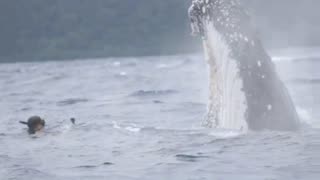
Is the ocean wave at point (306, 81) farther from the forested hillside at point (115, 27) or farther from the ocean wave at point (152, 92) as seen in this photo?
the forested hillside at point (115, 27)

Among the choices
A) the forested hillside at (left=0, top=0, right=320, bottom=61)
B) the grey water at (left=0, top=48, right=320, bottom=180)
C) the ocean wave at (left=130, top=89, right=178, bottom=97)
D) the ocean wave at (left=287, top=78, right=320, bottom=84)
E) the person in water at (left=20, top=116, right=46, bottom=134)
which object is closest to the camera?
the grey water at (left=0, top=48, right=320, bottom=180)

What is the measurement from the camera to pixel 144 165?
9898 mm

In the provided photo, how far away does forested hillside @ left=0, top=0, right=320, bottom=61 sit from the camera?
95.7 m

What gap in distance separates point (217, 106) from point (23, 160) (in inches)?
121

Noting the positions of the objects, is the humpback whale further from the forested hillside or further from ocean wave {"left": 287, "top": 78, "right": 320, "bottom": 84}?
the forested hillside

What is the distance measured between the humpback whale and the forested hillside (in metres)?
78.9

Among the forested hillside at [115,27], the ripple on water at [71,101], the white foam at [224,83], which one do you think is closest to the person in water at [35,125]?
the white foam at [224,83]

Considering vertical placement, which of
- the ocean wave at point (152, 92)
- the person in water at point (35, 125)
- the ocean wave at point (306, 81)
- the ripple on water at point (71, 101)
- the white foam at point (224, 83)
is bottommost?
the ocean wave at point (152, 92)

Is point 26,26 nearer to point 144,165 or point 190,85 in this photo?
point 190,85

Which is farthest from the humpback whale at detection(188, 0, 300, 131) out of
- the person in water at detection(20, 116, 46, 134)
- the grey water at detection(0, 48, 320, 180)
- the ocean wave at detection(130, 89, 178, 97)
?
the ocean wave at detection(130, 89, 178, 97)

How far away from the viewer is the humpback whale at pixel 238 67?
10.4 meters

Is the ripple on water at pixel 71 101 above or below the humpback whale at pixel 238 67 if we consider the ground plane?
below

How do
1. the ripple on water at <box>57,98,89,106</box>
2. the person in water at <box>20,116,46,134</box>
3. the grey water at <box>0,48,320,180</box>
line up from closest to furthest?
the grey water at <box>0,48,320,180</box> < the person in water at <box>20,116,46,134</box> < the ripple on water at <box>57,98,89,106</box>

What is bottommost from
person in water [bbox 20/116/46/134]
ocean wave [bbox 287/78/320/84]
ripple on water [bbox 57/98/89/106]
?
ripple on water [bbox 57/98/89/106]
